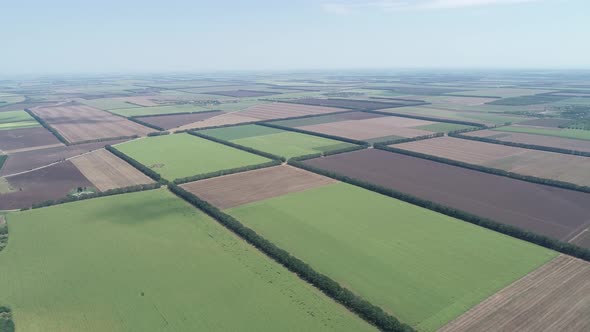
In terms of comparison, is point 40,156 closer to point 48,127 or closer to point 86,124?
point 48,127

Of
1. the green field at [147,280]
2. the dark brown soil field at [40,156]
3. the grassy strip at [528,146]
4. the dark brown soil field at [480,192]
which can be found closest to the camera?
the green field at [147,280]

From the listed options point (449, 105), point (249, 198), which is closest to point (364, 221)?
point (249, 198)

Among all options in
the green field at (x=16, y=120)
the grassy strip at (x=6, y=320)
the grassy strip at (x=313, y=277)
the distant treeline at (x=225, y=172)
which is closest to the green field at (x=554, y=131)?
the distant treeline at (x=225, y=172)

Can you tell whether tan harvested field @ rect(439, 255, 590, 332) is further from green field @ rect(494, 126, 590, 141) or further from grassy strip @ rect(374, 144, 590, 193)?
green field @ rect(494, 126, 590, 141)

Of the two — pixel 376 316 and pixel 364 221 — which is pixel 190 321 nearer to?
pixel 376 316

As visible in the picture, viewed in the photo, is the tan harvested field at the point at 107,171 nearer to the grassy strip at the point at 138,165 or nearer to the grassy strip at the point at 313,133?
the grassy strip at the point at 138,165

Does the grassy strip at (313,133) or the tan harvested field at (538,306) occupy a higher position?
the grassy strip at (313,133)

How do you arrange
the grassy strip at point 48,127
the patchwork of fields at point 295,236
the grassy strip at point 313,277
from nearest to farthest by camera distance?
the grassy strip at point 313,277 < the patchwork of fields at point 295,236 < the grassy strip at point 48,127
